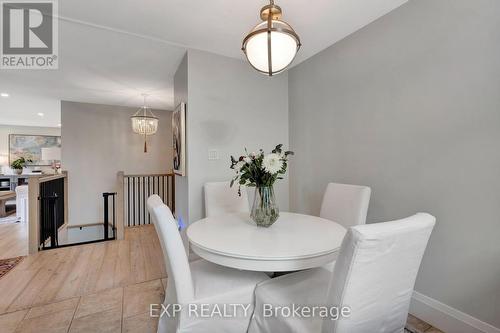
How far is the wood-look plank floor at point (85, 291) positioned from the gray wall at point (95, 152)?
2102 millimetres

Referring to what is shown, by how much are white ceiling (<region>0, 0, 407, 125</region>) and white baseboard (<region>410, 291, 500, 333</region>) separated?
2.29 m

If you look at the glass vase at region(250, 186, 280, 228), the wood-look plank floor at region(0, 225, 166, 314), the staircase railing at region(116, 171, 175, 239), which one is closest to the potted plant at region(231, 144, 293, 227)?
the glass vase at region(250, 186, 280, 228)

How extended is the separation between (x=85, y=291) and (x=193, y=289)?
1.53 metres

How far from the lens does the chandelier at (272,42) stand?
4.67 ft

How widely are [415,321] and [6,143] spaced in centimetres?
1084

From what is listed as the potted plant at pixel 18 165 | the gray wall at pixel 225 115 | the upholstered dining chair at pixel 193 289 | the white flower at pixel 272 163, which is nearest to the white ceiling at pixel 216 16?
the gray wall at pixel 225 115

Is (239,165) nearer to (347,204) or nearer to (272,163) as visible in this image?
(272,163)

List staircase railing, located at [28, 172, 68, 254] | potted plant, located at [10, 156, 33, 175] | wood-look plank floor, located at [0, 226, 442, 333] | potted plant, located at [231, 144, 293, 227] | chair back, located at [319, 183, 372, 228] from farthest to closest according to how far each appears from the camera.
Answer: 1. potted plant, located at [10, 156, 33, 175]
2. staircase railing, located at [28, 172, 68, 254]
3. chair back, located at [319, 183, 372, 228]
4. wood-look plank floor, located at [0, 226, 442, 333]
5. potted plant, located at [231, 144, 293, 227]

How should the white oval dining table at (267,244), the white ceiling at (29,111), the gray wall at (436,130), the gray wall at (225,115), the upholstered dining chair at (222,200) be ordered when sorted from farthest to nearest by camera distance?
the white ceiling at (29,111) → the gray wall at (225,115) → the upholstered dining chair at (222,200) → the gray wall at (436,130) → the white oval dining table at (267,244)

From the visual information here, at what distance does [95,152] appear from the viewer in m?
5.01

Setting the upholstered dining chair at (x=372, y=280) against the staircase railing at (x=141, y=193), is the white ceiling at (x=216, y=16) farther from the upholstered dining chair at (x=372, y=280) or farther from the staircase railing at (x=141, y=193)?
the staircase railing at (x=141, y=193)

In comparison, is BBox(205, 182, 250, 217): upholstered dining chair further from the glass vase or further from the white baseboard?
the white baseboard

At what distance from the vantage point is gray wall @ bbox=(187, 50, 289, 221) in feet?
8.44

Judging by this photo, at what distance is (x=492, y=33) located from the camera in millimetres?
1390
